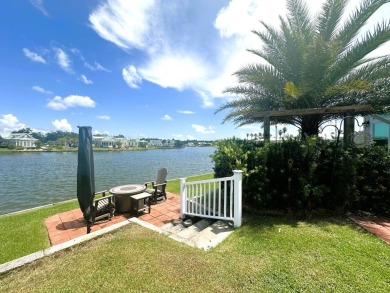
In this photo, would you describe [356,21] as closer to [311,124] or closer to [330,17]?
[330,17]

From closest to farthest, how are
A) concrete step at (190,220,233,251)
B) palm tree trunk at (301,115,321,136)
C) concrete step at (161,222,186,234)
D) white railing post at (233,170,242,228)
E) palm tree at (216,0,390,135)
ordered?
concrete step at (190,220,233,251) < white railing post at (233,170,242,228) < concrete step at (161,222,186,234) < palm tree at (216,0,390,135) < palm tree trunk at (301,115,321,136)

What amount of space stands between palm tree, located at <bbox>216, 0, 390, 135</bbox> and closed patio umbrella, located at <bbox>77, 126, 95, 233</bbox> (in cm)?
502

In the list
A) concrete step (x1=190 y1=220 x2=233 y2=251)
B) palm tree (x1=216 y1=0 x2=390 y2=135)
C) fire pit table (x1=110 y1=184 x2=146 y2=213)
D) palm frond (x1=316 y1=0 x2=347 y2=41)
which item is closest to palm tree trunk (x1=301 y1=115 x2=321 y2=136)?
palm tree (x1=216 y1=0 x2=390 y2=135)

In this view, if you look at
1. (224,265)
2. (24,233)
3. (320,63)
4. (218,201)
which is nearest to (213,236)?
(218,201)

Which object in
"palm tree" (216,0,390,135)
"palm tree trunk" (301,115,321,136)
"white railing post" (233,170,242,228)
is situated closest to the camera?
"white railing post" (233,170,242,228)

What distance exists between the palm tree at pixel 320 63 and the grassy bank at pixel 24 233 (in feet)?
21.8

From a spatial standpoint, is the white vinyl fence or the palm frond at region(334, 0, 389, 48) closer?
the white vinyl fence

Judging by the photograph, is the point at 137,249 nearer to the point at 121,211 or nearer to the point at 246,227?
the point at 246,227

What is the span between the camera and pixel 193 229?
4141 mm

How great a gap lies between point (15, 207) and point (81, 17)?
8522 mm

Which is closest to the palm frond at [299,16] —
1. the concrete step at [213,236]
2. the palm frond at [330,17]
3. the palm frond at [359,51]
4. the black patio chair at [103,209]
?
the palm frond at [330,17]

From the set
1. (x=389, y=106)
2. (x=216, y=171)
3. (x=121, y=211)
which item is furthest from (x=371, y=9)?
(x=121, y=211)

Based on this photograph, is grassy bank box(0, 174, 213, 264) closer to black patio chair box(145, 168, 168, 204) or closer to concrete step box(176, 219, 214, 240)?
black patio chair box(145, 168, 168, 204)

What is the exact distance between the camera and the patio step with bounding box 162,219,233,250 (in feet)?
10.8
